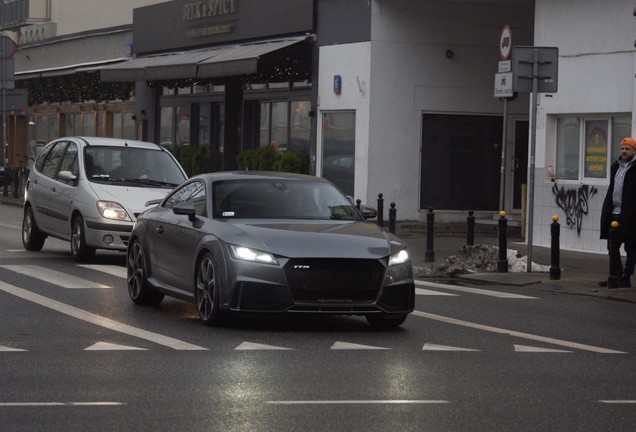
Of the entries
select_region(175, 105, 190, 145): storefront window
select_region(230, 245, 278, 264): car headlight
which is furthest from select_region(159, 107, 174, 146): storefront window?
select_region(230, 245, 278, 264): car headlight

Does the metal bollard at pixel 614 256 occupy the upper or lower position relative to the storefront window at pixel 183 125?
lower

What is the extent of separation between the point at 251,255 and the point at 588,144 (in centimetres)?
1317

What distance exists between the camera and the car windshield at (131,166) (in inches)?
826

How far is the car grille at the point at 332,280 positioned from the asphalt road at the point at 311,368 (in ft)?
1.10

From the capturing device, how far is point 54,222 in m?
21.4

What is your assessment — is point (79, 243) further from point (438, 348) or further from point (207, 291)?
point (438, 348)

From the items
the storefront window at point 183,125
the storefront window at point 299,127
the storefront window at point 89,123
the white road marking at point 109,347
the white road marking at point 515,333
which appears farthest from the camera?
the storefront window at point 89,123

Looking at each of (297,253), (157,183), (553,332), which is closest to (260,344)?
(297,253)

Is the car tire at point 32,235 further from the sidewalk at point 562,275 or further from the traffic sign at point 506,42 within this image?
the traffic sign at point 506,42

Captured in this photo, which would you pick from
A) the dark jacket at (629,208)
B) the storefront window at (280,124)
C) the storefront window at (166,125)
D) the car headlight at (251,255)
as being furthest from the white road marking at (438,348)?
the storefront window at (166,125)

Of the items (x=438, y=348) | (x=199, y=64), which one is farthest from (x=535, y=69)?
(x=199, y=64)

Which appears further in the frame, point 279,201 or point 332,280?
point 279,201

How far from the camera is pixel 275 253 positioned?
12.6 metres

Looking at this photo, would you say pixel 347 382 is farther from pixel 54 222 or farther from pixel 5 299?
pixel 54 222
